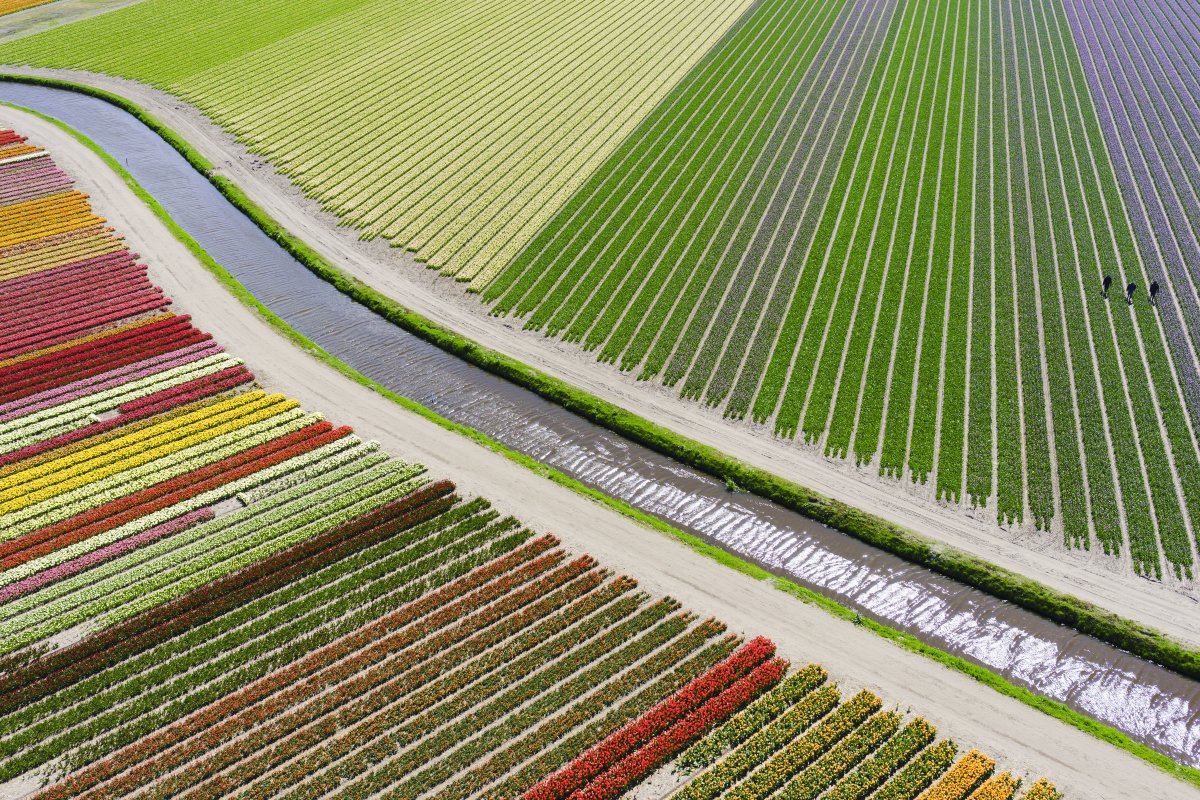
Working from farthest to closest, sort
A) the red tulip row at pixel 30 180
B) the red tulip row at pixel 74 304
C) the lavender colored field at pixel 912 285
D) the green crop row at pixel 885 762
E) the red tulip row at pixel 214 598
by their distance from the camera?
the red tulip row at pixel 30 180, the red tulip row at pixel 74 304, the lavender colored field at pixel 912 285, the red tulip row at pixel 214 598, the green crop row at pixel 885 762

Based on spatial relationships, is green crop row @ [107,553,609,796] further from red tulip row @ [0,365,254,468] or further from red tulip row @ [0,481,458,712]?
red tulip row @ [0,365,254,468]

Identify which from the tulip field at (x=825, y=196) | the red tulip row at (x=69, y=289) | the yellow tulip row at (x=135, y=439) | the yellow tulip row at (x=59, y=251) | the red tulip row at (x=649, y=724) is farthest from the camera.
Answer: the yellow tulip row at (x=59, y=251)

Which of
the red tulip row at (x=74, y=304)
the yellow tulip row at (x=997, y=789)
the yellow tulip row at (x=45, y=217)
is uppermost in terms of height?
the yellow tulip row at (x=45, y=217)

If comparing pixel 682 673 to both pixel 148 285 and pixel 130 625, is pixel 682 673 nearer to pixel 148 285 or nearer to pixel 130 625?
pixel 130 625

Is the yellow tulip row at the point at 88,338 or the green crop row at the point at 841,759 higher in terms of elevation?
the yellow tulip row at the point at 88,338

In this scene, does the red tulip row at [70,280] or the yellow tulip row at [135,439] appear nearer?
the yellow tulip row at [135,439]

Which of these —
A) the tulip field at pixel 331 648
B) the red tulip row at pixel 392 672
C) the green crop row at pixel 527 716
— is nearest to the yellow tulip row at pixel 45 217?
the tulip field at pixel 331 648

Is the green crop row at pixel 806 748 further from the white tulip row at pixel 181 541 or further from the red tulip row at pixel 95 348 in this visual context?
the red tulip row at pixel 95 348
